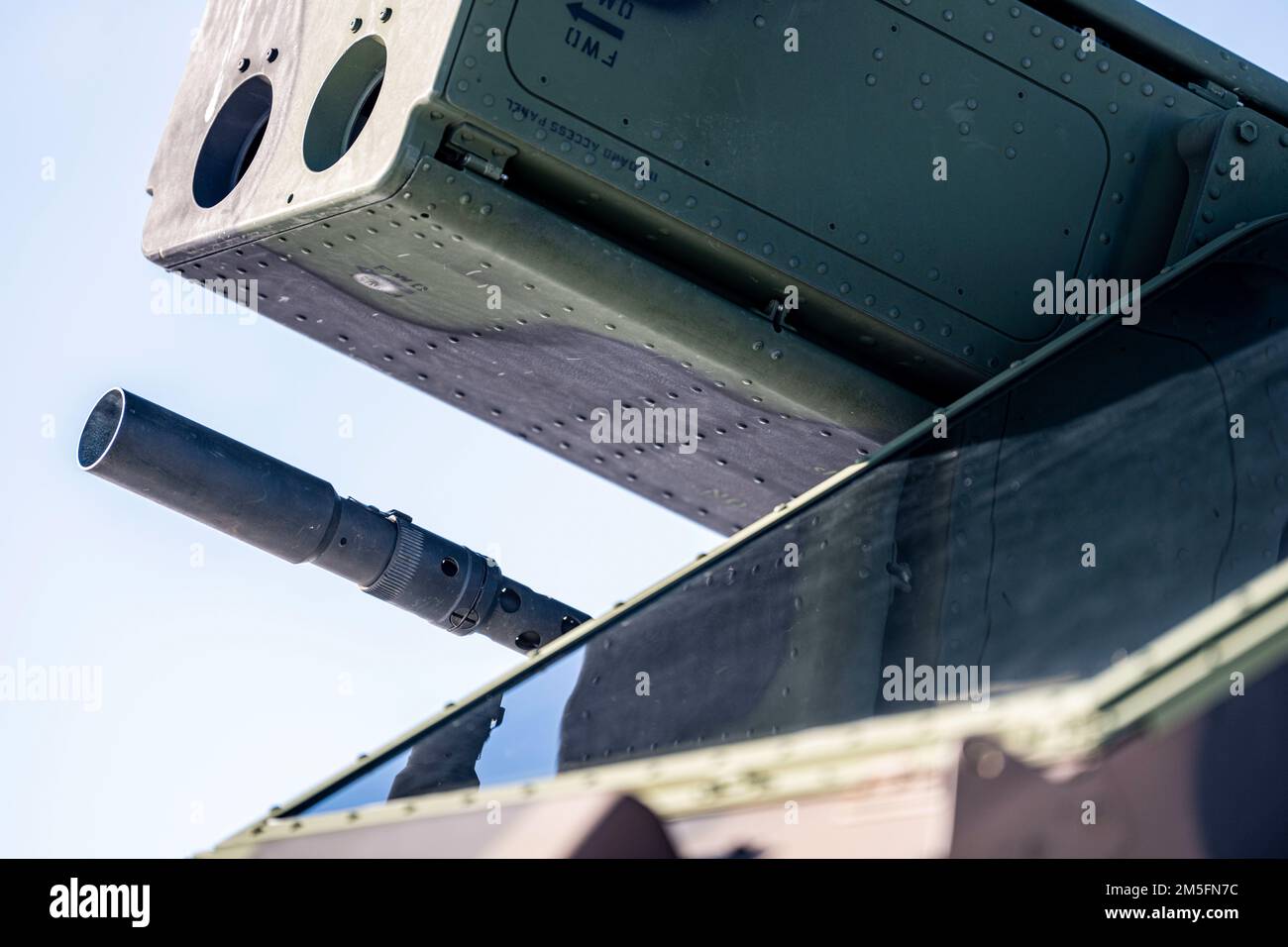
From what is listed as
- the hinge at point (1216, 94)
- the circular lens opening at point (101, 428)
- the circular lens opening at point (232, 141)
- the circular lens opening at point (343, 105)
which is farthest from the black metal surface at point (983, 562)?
the circular lens opening at point (232, 141)

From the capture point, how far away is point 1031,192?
4512 millimetres

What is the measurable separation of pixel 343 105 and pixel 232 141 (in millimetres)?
827

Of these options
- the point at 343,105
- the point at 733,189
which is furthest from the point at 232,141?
the point at 733,189

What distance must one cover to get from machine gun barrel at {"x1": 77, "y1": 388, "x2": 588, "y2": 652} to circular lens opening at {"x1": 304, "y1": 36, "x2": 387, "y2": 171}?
98 cm

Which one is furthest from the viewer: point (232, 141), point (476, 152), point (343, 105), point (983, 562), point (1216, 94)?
point (232, 141)

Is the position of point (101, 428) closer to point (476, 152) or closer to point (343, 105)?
point (343, 105)

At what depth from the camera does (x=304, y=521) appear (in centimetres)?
523

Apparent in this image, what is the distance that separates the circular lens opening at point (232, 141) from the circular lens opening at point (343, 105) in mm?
636

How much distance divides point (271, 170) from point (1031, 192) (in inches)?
82.2

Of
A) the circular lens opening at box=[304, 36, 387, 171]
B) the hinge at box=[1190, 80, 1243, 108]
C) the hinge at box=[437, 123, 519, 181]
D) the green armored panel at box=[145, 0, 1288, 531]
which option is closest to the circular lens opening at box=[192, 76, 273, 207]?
the green armored panel at box=[145, 0, 1288, 531]

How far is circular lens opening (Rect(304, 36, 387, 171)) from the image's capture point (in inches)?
174

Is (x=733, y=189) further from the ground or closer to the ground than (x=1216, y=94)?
closer to the ground

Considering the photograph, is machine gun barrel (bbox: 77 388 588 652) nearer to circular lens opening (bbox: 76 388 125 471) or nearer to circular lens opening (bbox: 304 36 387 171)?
circular lens opening (bbox: 76 388 125 471)
